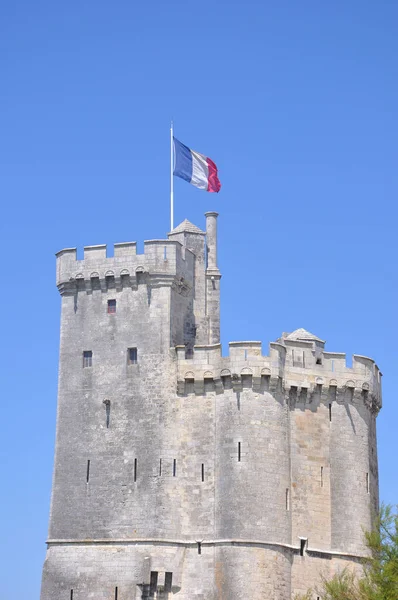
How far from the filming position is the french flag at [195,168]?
63125 millimetres

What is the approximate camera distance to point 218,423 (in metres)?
56.6

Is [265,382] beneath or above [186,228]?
beneath

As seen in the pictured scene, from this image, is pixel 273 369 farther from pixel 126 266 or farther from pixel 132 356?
pixel 126 266

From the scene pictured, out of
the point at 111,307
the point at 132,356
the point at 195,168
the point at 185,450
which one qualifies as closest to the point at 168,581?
the point at 185,450

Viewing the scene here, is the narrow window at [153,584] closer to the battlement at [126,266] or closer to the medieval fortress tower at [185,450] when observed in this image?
the medieval fortress tower at [185,450]

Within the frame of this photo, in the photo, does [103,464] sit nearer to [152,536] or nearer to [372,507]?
[152,536]

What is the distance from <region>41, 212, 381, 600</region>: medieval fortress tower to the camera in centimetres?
5500

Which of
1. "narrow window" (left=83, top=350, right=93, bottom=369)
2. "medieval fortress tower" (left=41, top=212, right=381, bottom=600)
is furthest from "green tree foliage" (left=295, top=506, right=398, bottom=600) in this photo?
"narrow window" (left=83, top=350, right=93, bottom=369)

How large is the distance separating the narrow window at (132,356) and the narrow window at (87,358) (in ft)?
5.91

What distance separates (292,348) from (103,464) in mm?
9795

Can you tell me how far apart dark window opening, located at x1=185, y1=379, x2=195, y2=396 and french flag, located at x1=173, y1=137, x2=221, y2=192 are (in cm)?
1095

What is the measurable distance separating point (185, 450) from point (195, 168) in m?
14.6

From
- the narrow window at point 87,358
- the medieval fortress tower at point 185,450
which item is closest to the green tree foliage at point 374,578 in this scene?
the medieval fortress tower at point 185,450

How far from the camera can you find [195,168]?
63844mm
